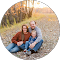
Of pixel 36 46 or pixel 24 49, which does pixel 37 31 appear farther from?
pixel 24 49

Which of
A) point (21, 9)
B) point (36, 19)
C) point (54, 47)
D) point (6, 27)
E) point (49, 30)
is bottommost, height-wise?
point (54, 47)

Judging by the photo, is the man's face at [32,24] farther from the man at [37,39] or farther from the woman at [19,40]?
the woman at [19,40]

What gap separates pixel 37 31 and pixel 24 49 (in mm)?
646

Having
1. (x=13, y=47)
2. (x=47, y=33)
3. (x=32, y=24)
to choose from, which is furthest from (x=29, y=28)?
(x=13, y=47)

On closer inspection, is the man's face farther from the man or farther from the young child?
the young child

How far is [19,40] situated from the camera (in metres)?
2.43

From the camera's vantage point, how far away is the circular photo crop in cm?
239

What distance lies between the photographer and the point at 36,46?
2.37 meters

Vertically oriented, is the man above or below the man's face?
below

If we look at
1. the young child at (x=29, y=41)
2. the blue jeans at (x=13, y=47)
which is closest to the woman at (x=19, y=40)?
the blue jeans at (x=13, y=47)

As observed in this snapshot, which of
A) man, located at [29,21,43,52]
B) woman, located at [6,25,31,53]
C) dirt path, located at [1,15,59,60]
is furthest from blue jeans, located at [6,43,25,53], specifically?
man, located at [29,21,43,52]

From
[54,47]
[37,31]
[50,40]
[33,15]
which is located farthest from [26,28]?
[54,47]

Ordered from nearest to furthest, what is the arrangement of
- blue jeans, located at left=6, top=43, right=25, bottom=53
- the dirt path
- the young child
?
the young child, blue jeans, located at left=6, top=43, right=25, bottom=53, the dirt path

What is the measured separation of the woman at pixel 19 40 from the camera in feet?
7.79
